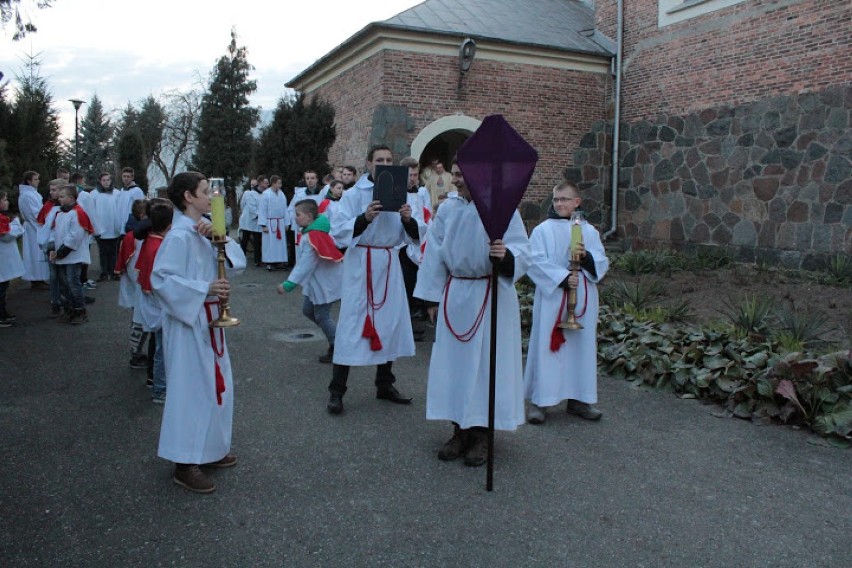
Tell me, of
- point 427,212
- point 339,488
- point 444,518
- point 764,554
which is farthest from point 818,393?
→ point 427,212

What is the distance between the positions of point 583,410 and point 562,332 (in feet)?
2.09

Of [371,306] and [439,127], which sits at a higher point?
[439,127]

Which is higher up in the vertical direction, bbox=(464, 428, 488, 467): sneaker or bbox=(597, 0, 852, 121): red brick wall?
bbox=(597, 0, 852, 121): red brick wall

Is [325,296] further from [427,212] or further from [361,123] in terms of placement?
[361,123]

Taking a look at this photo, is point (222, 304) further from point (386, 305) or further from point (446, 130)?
point (446, 130)

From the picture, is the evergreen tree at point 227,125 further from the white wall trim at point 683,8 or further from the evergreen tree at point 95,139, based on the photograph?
the white wall trim at point 683,8

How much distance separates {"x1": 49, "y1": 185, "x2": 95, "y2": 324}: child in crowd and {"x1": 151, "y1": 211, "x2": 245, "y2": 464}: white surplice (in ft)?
18.2

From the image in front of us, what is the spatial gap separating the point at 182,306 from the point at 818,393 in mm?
4643

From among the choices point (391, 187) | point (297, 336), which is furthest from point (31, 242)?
point (391, 187)

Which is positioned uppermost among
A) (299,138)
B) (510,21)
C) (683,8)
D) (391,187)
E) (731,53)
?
(510,21)

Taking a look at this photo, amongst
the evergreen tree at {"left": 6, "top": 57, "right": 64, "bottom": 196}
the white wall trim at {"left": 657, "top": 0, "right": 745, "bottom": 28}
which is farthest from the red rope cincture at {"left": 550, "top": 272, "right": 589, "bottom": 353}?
the evergreen tree at {"left": 6, "top": 57, "right": 64, "bottom": 196}

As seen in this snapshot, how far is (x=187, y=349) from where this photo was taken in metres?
4.05

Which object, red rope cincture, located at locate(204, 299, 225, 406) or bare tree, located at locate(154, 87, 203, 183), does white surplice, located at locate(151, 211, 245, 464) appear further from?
bare tree, located at locate(154, 87, 203, 183)

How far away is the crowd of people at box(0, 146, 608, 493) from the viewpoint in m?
4.06
